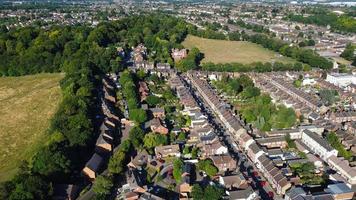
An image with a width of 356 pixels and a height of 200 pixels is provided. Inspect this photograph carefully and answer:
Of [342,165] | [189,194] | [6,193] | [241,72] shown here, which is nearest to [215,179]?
[189,194]

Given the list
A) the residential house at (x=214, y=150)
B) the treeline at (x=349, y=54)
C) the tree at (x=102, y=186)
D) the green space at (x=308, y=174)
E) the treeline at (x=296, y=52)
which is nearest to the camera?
the tree at (x=102, y=186)

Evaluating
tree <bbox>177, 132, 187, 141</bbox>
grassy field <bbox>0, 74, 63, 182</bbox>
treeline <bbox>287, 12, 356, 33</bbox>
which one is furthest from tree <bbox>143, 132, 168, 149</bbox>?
treeline <bbox>287, 12, 356, 33</bbox>

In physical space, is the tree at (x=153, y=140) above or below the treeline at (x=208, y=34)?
below

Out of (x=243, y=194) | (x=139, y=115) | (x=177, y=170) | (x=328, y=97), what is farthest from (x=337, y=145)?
(x=139, y=115)

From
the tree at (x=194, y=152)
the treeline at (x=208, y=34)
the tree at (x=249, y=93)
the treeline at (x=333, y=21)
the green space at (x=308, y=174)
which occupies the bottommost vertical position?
the green space at (x=308, y=174)

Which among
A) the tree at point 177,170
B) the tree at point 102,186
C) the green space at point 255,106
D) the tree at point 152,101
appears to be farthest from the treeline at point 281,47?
the tree at point 102,186

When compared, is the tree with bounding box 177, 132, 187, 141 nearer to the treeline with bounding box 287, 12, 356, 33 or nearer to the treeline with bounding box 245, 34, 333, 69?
the treeline with bounding box 245, 34, 333, 69

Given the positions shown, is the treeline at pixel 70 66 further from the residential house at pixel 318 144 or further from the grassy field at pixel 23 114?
the residential house at pixel 318 144

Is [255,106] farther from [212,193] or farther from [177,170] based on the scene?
[212,193]
